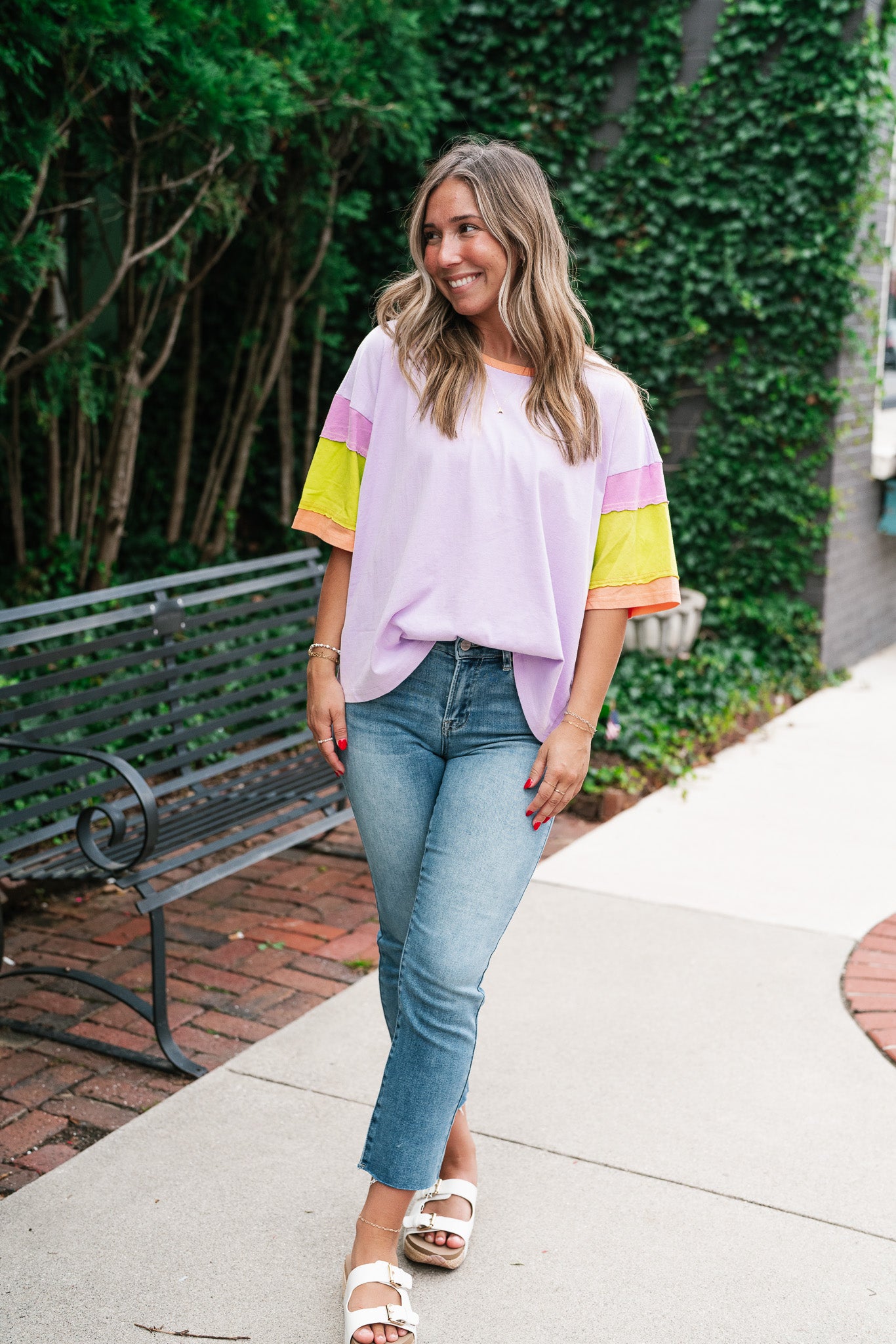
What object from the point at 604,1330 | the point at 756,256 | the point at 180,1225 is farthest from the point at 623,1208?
the point at 756,256

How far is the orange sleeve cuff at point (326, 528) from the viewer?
2.37 metres

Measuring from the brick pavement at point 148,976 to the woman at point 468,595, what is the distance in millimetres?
1019

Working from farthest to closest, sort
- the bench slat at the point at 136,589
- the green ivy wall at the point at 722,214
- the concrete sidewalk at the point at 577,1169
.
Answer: the green ivy wall at the point at 722,214, the bench slat at the point at 136,589, the concrete sidewalk at the point at 577,1169

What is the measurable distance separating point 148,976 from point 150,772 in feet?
1.87

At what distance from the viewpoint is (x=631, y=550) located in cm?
224

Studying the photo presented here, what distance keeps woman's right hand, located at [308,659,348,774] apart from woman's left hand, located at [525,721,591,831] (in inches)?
14.5

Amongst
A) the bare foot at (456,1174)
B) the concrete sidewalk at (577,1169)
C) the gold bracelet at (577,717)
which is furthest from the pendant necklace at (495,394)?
the concrete sidewalk at (577,1169)

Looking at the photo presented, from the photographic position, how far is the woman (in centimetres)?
215

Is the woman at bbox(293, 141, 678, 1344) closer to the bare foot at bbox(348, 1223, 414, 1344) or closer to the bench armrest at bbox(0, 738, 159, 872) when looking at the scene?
the bare foot at bbox(348, 1223, 414, 1344)

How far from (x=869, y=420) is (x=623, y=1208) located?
559 centimetres

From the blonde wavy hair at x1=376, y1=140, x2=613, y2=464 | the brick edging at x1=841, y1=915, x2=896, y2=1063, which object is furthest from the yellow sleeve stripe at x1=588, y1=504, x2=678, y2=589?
the brick edging at x1=841, y1=915, x2=896, y2=1063

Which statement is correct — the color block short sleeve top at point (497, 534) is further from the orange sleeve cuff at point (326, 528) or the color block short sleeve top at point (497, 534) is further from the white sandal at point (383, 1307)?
the white sandal at point (383, 1307)

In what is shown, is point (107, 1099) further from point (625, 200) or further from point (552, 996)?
point (625, 200)

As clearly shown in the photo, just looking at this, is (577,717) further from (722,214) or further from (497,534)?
(722,214)
